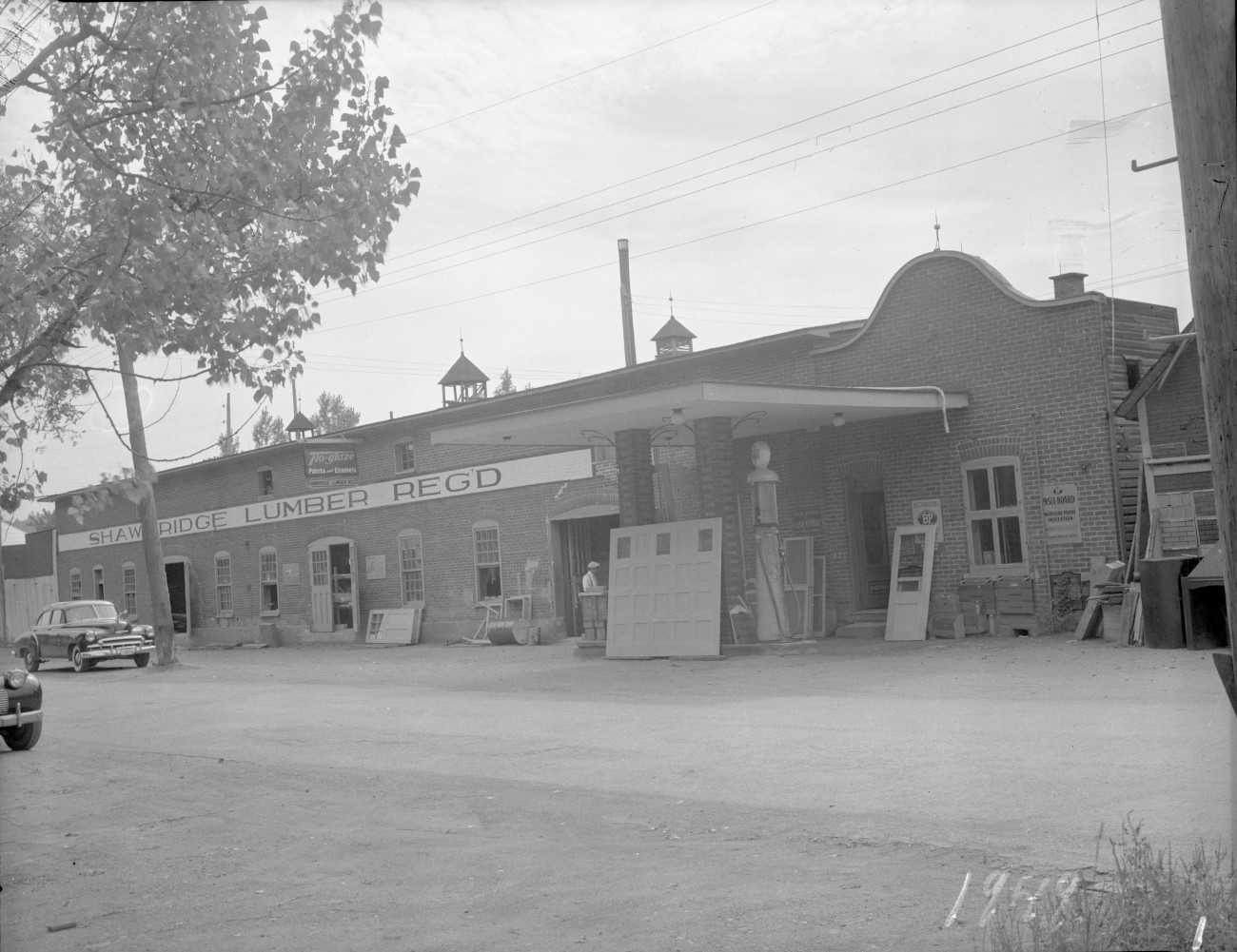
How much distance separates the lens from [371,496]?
3372 centimetres

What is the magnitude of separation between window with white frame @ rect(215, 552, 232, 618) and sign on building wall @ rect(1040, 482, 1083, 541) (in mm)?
27255

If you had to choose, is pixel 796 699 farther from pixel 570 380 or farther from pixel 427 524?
pixel 427 524

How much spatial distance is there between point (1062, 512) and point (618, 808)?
506 inches

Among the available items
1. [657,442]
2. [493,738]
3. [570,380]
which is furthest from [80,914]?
[570,380]

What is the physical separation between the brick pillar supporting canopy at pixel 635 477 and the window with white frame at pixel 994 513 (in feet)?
17.2

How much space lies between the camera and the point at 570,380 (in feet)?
90.3

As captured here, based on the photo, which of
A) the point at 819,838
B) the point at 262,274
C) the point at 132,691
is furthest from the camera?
the point at 132,691

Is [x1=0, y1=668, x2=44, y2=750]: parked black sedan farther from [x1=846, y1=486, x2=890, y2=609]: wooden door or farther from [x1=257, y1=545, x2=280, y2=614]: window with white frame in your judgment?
[x1=257, y1=545, x2=280, y2=614]: window with white frame

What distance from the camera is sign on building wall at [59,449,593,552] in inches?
1130

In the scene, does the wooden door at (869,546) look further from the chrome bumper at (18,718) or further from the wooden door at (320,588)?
the wooden door at (320,588)

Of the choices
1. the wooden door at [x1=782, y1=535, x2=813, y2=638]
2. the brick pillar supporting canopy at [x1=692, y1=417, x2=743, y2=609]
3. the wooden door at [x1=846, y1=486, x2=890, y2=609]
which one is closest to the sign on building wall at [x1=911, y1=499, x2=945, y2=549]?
the wooden door at [x1=846, y1=486, x2=890, y2=609]

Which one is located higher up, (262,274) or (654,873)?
(262,274)

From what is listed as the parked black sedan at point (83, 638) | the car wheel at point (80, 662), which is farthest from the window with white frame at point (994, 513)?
the car wheel at point (80, 662)

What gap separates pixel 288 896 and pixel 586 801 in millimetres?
2556
